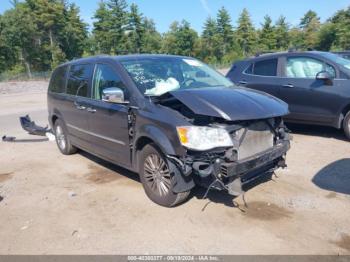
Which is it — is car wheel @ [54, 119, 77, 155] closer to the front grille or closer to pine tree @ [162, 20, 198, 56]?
the front grille

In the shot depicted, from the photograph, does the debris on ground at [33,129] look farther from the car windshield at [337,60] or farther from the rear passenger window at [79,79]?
the car windshield at [337,60]

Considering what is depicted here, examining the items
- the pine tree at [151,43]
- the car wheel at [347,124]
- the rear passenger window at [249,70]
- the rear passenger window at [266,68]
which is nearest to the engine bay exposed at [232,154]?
the car wheel at [347,124]

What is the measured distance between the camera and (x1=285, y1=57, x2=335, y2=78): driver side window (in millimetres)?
7286

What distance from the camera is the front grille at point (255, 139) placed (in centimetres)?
410

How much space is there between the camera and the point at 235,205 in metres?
4.42

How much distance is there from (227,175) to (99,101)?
2478 mm

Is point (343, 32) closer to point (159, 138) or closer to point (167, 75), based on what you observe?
point (167, 75)

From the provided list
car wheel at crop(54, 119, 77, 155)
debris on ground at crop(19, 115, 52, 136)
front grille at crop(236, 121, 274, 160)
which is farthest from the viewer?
debris on ground at crop(19, 115, 52, 136)

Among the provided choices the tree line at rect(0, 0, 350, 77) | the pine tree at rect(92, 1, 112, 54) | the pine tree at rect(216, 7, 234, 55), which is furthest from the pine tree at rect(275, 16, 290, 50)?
the pine tree at rect(92, 1, 112, 54)

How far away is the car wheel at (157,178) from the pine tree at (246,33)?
64.6 meters

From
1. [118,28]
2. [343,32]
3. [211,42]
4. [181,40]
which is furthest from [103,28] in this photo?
[343,32]

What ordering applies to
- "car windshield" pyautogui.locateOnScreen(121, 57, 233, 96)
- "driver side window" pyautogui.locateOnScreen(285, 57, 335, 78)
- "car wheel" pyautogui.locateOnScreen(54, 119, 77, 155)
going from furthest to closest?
1. "driver side window" pyautogui.locateOnScreen(285, 57, 335, 78)
2. "car wheel" pyautogui.locateOnScreen(54, 119, 77, 155)
3. "car windshield" pyautogui.locateOnScreen(121, 57, 233, 96)

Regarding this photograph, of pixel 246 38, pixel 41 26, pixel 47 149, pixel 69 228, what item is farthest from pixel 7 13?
pixel 69 228

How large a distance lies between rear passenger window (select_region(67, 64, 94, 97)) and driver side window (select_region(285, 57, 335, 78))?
439 centimetres
